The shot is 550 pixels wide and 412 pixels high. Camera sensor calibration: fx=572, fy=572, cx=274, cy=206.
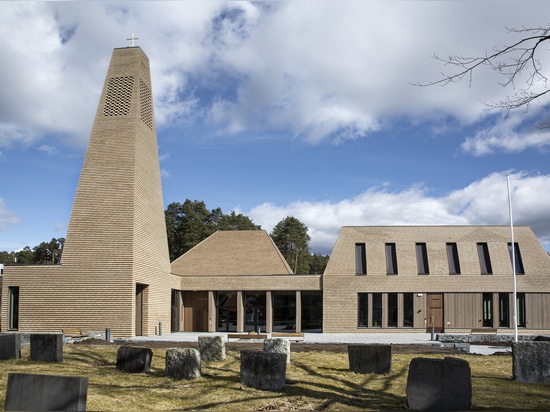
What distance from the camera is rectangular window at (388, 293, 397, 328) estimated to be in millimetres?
36978

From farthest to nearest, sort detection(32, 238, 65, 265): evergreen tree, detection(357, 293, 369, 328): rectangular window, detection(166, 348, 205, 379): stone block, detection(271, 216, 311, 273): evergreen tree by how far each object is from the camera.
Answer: detection(32, 238, 65, 265): evergreen tree, detection(271, 216, 311, 273): evergreen tree, detection(357, 293, 369, 328): rectangular window, detection(166, 348, 205, 379): stone block

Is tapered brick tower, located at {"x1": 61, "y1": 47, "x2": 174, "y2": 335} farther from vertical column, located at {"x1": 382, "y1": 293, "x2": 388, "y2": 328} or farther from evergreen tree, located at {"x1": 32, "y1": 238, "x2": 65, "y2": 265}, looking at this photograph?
evergreen tree, located at {"x1": 32, "y1": 238, "x2": 65, "y2": 265}

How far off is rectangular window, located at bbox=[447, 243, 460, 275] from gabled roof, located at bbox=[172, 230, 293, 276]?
10.9 meters

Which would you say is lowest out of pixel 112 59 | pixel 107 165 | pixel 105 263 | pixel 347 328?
pixel 347 328

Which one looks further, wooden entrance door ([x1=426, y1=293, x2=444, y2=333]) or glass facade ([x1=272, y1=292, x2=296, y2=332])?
glass facade ([x1=272, y1=292, x2=296, y2=332])

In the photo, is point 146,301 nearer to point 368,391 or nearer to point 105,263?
point 105,263

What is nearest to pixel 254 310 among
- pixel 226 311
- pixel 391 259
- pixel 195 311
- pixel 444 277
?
pixel 226 311

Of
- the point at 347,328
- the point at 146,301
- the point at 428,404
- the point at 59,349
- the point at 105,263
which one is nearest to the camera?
the point at 428,404

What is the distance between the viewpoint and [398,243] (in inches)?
1513

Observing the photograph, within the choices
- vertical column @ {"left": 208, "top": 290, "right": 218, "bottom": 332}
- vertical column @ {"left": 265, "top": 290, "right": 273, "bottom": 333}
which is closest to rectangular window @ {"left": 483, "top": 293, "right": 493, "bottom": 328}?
vertical column @ {"left": 265, "top": 290, "right": 273, "bottom": 333}

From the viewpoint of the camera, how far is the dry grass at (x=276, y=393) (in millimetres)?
10422

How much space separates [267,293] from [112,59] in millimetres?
17568

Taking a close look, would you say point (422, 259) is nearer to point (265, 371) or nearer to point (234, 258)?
point (234, 258)

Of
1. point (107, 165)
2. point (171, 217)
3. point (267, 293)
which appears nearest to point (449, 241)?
point (267, 293)
